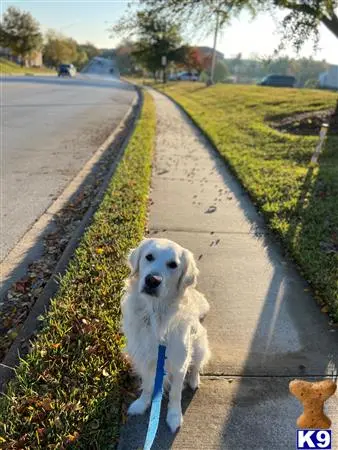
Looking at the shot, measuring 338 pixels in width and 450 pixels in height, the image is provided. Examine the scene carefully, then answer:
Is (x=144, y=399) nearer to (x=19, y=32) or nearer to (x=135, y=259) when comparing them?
(x=135, y=259)

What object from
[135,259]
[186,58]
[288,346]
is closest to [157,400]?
[135,259]

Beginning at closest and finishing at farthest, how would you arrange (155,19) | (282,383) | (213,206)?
A: (282,383), (213,206), (155,19)

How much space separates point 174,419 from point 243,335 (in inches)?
46.0

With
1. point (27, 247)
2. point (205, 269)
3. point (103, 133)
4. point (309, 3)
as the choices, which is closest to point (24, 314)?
point (27, 247)

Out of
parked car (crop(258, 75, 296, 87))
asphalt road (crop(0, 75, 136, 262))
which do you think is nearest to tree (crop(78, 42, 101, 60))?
parked car (crop(258, 75, 296, 87))

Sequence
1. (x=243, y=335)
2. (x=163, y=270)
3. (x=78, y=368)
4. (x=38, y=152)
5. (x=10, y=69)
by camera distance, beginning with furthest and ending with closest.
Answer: (x=10, y=69), (x=38, y=152), (x=243, y=335), (x=78, y=368), (x=163, y=270)

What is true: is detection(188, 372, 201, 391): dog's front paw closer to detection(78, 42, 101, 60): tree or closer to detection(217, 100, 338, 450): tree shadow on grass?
detection(217, 100, 338, 450): tree shadow on grass

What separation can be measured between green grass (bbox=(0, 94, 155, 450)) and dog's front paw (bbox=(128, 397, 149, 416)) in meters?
0.10

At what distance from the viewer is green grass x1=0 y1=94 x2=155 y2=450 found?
267cm

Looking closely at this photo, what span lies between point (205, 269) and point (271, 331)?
127 centimetres

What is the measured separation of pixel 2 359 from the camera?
11.4 ft

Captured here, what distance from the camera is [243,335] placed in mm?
3838

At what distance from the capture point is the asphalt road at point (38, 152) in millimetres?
6551

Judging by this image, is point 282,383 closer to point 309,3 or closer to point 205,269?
point 205,269
